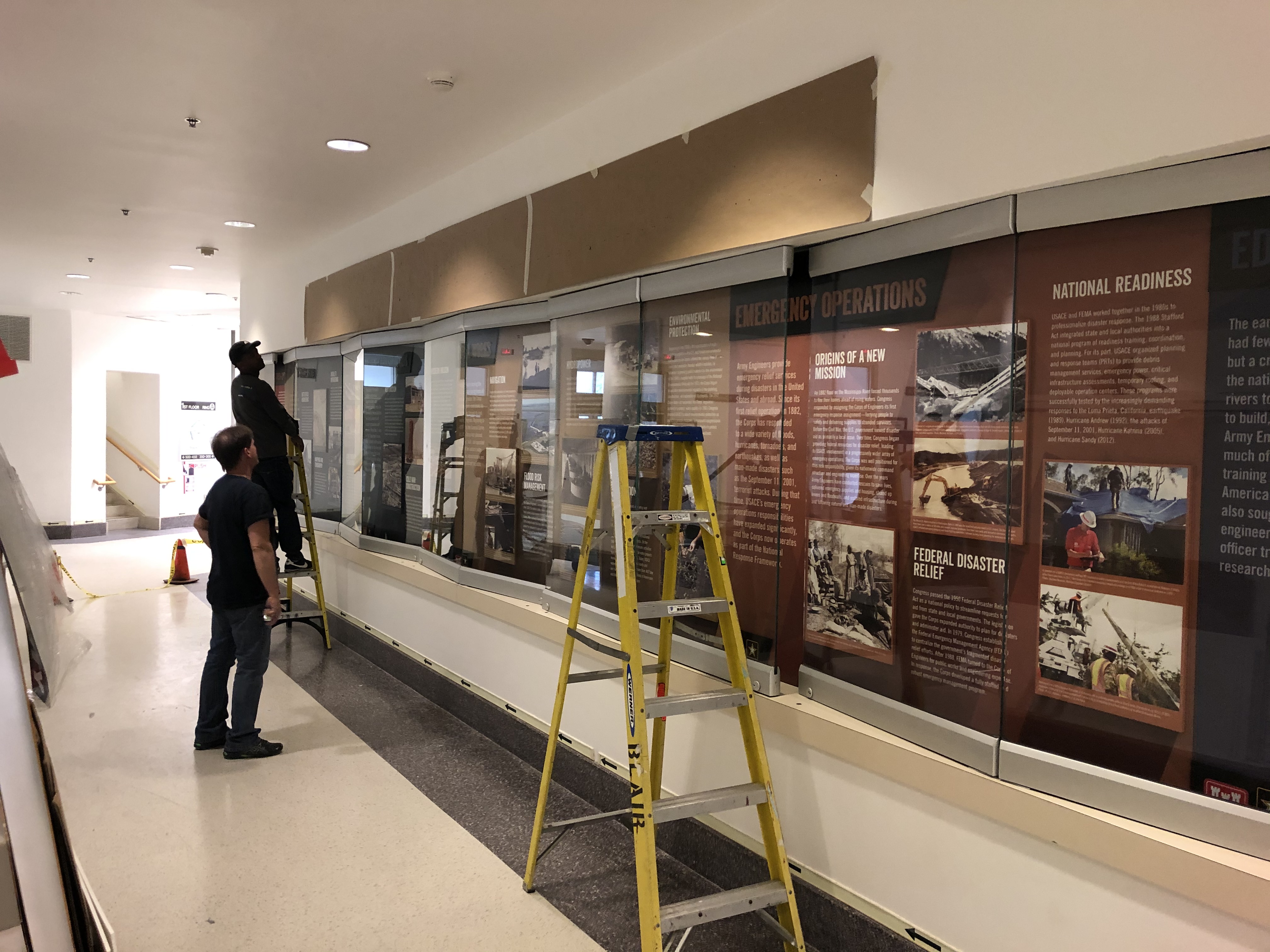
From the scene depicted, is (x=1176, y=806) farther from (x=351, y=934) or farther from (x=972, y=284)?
(x=351, y=934)

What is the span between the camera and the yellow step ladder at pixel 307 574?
5875 mm

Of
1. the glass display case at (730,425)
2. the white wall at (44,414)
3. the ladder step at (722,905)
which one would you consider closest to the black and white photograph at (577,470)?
the glass display case at (730,425)

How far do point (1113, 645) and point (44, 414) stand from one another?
1202cm

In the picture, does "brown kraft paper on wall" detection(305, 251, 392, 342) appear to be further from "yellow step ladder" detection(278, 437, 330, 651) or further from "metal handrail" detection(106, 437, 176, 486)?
"metal handrail" detection(106, 437, 176, 486)

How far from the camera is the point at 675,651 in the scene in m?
2.96

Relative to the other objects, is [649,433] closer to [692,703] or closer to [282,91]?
[692,703]

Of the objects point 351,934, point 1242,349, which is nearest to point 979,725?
point 1242,349

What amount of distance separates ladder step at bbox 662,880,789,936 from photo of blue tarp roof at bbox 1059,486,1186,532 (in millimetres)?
1212

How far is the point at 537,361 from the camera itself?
4043 millimetres

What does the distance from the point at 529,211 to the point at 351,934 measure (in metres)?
2.94

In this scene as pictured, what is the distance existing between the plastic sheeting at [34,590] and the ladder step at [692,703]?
143 centimetres

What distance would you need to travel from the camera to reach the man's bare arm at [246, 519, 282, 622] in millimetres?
3648

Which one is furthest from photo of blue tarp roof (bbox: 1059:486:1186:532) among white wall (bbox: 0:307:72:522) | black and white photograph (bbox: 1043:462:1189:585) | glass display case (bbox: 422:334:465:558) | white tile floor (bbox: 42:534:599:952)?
white wall (bbox: 0:307:72:522)

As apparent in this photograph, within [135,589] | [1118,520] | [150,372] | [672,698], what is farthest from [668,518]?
[150,372]
